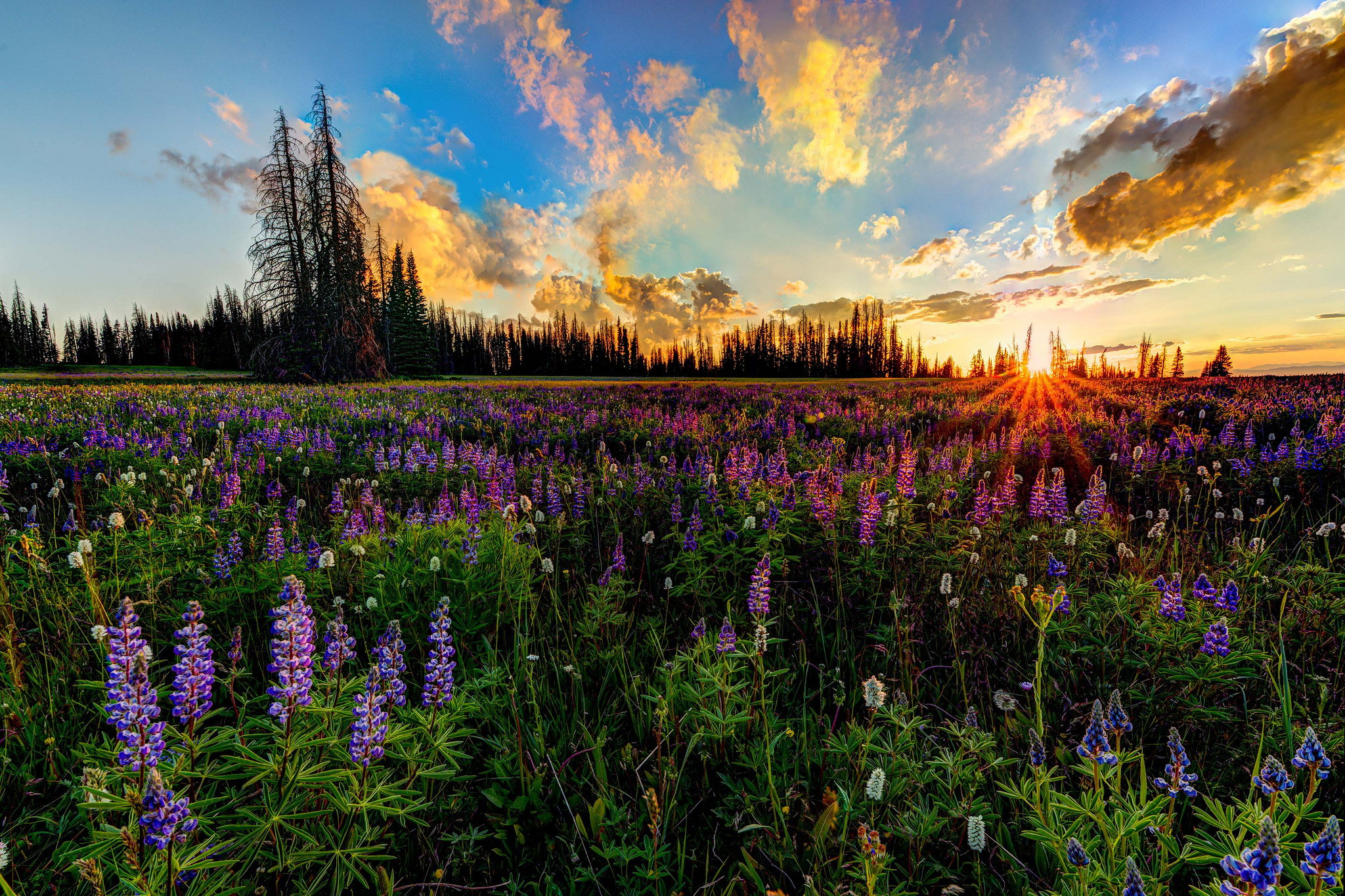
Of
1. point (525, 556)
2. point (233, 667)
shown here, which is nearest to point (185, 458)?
point (525, 556)

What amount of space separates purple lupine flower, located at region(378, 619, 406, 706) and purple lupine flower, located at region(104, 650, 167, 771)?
0.53 meters

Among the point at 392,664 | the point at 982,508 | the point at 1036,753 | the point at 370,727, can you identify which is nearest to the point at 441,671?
the point at 392,664

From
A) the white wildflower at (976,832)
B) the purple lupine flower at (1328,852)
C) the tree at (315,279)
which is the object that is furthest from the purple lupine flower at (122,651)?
the tree at (315,279)

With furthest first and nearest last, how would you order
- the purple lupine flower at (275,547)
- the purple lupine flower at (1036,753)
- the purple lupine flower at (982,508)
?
the purple lupine flower at (982,508)
the purple lupine flower at (275,547)
the purple lupine flower at (1036,753)

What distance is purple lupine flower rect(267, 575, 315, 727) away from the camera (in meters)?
1.44

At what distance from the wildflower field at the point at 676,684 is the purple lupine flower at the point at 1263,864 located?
2 cm

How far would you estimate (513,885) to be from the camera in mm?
1644

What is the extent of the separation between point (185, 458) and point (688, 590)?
6310 millimetres

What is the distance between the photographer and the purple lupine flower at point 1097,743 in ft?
4.83

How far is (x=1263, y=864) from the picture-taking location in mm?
1040

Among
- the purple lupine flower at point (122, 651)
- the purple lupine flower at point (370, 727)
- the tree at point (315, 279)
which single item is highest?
the tree at point (315, 279)

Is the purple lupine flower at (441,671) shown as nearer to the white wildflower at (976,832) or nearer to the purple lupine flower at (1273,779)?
the white wildflower at (976,832)

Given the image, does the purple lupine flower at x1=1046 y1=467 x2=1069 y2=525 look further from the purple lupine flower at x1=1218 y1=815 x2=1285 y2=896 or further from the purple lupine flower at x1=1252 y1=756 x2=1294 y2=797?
the purple lupine flower at x1=1218 y1=815 x2=1285 y2=896

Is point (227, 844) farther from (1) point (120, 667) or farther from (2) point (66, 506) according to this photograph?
(2) point (66, 506)
